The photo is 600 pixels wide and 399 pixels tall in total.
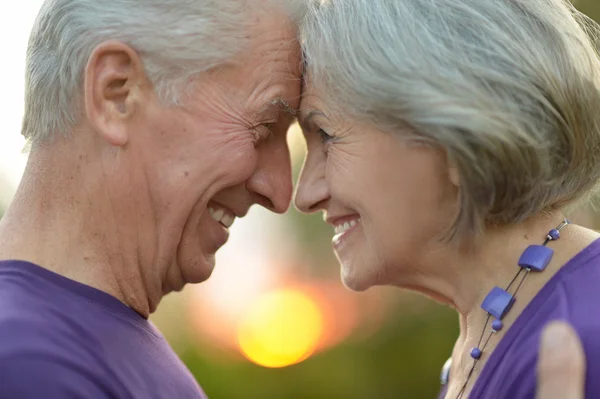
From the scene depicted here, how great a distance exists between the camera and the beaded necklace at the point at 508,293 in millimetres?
2982

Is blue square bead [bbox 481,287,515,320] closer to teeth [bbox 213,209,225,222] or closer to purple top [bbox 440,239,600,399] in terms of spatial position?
purple top [bbox 440,239,600,399]

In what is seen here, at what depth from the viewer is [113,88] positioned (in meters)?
3.12

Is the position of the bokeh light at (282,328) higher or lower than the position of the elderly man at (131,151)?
lower

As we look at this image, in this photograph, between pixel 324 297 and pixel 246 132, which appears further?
pixel 324 297

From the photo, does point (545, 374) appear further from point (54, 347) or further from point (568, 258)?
point (54, 347)

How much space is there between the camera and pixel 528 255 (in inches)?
119

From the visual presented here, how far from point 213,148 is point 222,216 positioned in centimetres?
33

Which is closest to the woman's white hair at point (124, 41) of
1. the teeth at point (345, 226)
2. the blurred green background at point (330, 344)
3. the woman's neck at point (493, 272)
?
the teeth at point (345, 226)

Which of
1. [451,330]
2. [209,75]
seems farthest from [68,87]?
[451,330]

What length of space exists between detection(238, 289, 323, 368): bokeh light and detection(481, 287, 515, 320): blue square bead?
8.28 metres

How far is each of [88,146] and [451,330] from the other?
28.0ft

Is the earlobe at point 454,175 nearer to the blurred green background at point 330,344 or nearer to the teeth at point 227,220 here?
the teeth at point 227,220

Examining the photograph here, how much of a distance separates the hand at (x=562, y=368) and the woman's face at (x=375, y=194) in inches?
27.8

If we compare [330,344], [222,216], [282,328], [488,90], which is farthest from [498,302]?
[330,344]
